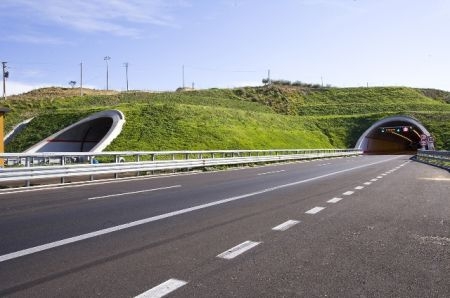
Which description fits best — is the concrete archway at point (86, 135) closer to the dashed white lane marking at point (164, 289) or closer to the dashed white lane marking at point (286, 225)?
the dashed white lane marking at point (286, 225)

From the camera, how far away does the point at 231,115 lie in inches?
2371

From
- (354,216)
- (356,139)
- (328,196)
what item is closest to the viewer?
(354,216)

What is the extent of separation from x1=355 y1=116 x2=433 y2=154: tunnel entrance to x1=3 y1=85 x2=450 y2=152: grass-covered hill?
2303 millimetres

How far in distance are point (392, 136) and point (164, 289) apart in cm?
9085

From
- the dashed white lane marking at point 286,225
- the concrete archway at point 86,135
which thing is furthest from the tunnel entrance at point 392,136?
the dashed white lane marking at point 286,225

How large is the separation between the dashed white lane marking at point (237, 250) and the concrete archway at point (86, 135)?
122ft

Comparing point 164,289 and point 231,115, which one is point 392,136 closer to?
point 231,115

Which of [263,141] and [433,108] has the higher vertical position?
[433,108]

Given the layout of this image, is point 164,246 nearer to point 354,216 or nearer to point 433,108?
point 354,216

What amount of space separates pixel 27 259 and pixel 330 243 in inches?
153

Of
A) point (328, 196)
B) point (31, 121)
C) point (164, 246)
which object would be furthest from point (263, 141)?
point (164, 246)

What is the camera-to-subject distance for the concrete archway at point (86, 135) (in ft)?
147

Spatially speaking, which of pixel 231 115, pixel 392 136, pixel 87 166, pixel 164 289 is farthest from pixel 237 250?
pixel 392 136

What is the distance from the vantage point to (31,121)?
176ft
